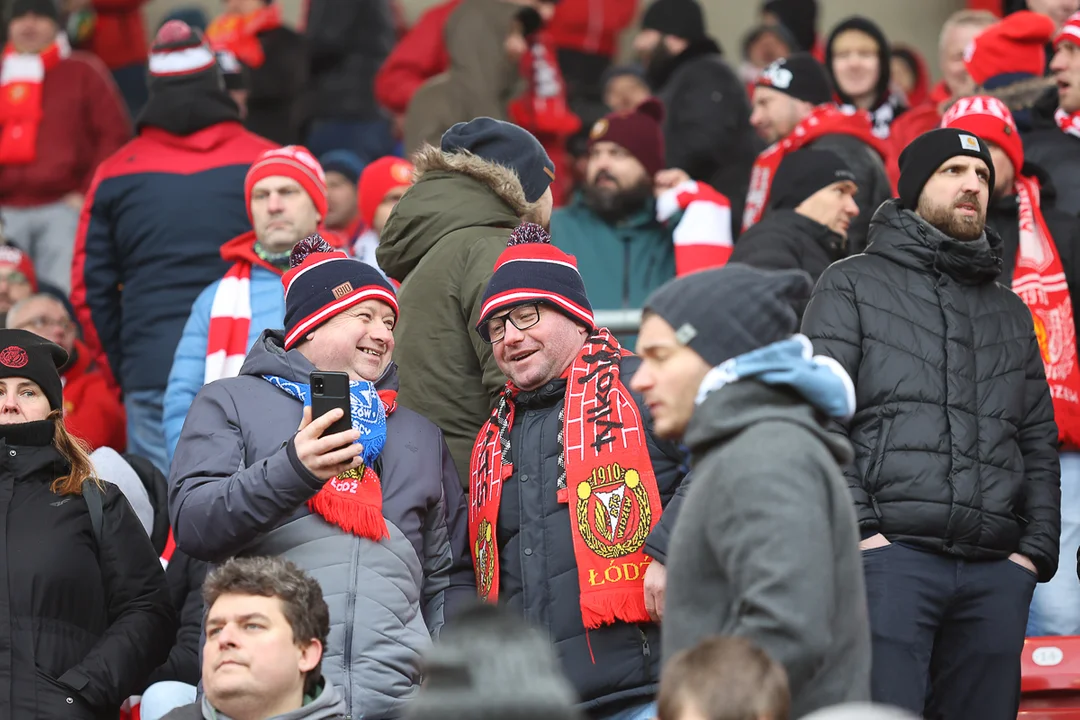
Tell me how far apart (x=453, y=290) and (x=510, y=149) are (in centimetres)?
62

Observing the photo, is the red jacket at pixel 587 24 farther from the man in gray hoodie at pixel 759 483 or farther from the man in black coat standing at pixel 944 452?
the man in gray hoodie at pixel 759 483

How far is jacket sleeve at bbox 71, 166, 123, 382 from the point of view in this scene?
740cm

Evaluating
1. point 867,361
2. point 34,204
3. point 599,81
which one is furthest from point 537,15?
point 867,361

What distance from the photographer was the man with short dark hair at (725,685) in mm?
3217

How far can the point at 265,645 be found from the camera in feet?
14.4

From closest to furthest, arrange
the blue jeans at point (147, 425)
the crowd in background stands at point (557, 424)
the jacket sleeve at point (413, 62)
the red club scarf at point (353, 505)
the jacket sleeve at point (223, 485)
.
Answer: the crowd in background stands at point (557, 424)
the jacket sleeve at point (223, 485)
the red club scarf at point (353, 505)
the blue jeans at point (147, 425)
the jacket sleeve at point (413, 62)

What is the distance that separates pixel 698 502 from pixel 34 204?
7.31 m

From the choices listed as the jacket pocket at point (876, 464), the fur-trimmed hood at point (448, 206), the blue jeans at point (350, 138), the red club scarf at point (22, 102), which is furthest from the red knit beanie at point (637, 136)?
the red club scarf at point (22, 102)

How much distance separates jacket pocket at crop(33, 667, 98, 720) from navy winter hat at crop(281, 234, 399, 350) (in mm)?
1205

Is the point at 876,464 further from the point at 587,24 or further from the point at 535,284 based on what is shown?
the point at 587,24

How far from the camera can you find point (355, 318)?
5.08 meters

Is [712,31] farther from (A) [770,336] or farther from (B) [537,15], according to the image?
(A) [770,336]

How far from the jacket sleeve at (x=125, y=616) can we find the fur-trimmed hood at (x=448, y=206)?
49.8 inches

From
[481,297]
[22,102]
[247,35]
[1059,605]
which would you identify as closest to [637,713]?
[481,297]
